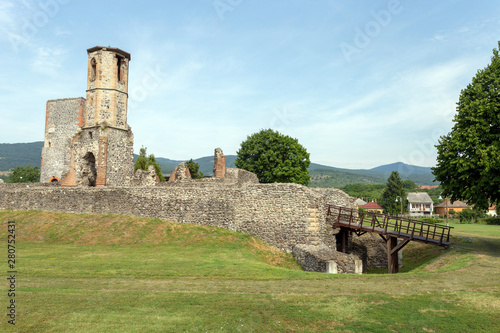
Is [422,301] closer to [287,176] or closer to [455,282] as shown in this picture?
[455,282]

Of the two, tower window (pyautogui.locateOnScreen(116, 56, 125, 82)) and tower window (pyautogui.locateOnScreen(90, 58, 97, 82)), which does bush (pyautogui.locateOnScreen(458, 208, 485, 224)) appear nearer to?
tower window (pyautogui.locateOnScreen(116, 56, 125, 82))

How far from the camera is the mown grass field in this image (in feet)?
27.3

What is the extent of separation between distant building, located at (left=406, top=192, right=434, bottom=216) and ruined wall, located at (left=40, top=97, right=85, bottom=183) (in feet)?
308

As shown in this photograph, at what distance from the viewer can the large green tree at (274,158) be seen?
48.3 metres

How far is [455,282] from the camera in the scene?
12.2 metres

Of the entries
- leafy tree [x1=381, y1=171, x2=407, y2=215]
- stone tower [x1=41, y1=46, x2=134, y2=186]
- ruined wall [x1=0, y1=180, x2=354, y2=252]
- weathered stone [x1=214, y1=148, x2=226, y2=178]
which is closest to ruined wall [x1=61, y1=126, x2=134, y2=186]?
stone tower [x1=41, y1=46, x2=134, y2=186]

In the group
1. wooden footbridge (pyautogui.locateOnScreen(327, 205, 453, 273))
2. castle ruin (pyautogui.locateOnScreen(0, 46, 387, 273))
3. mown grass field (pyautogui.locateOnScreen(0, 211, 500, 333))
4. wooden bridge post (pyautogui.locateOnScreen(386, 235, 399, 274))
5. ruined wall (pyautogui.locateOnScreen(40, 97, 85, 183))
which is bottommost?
wooden bridge post (pyautogui.locateOnScreen(386, 235, 399, 274))

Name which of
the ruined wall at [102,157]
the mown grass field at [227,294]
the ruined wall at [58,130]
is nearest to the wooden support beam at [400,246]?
the mown grass field at [227,294]

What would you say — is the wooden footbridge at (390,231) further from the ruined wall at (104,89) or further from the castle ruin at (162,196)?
the ruined wall at (104,89)

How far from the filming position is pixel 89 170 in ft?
105

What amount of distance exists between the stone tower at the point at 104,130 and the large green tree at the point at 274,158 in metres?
21.4

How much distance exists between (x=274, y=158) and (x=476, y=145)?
31861 mm

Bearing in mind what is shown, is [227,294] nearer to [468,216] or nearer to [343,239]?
[343,239]

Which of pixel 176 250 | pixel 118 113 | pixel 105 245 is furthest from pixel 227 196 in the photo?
pixel 118 113
